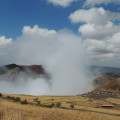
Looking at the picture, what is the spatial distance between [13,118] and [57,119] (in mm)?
6480

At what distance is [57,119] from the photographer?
2016 centimetres

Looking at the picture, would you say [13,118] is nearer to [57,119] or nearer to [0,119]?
[0,119]

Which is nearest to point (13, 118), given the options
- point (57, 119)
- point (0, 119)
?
point (0, 119)

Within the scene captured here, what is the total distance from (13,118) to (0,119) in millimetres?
843

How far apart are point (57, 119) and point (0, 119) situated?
702 centimetres

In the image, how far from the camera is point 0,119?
14406 mm

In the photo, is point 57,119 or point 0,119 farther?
point 57,119

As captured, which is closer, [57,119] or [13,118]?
[13,118]

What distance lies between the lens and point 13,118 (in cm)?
1458
